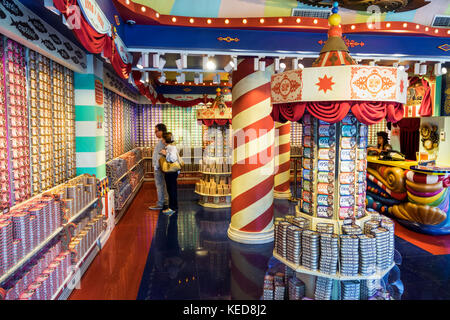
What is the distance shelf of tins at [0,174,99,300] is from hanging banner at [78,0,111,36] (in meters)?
1.60

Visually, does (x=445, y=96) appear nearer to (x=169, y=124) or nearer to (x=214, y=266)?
(x=214, y=266)

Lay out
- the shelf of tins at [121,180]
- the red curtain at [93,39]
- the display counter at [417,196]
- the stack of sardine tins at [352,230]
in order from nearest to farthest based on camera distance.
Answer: the red curtain at [93,39]
the stack of sardine tins at [352,230]
the display counter at [417,196]
the shelf of tins at [121,180]

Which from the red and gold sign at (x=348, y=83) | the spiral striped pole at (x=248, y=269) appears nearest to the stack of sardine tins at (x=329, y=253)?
the spiral striped pole at (x=248, y=269)

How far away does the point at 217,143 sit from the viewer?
7355 millimetres

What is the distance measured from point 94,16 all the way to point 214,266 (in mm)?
3004

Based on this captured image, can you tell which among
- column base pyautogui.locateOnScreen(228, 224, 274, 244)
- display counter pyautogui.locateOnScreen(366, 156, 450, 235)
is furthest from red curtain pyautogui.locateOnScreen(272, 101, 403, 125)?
display counter pyautogui.locateOnScreen(366, 156, 450, 235)

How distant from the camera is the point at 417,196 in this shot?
552cm

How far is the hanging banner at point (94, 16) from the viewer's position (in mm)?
2425

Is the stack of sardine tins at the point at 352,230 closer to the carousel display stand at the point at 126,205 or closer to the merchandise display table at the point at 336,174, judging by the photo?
the merchandise display table at the point at 336,174

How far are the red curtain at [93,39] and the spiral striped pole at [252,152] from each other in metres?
1.78

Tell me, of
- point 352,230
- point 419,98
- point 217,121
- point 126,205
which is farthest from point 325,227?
point 419,98
